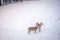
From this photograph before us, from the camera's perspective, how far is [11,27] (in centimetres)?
84

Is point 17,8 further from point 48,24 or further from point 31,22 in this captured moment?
point 48,24

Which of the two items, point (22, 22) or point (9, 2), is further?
point (9, 2)

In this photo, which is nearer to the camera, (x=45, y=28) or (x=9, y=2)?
(x=45, y=28)

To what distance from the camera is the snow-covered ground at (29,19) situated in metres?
0.79

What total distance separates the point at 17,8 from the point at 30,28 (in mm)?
238

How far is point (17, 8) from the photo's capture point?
0.92 metres

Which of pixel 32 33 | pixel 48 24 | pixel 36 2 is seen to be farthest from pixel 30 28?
pixel 36 2

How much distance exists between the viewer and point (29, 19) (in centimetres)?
86

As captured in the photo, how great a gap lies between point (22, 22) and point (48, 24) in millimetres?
213

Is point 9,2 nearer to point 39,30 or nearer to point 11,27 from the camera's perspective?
point 11,27

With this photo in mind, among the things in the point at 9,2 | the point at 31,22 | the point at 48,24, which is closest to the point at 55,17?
the point at 48,24

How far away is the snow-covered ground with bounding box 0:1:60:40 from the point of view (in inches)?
30.9

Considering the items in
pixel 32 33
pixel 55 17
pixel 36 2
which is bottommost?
pixel 32 33

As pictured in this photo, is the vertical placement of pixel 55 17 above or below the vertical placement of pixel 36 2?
below
